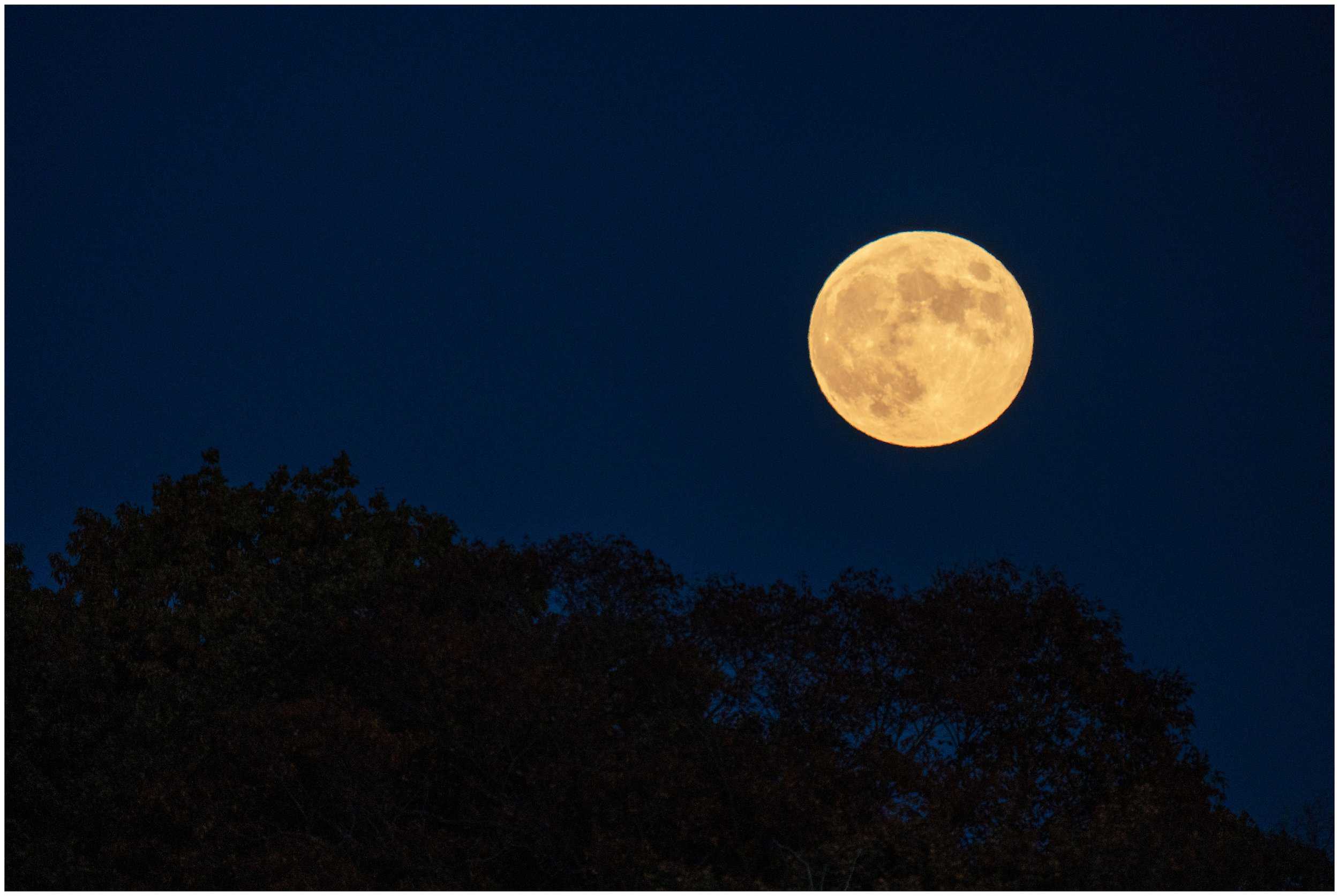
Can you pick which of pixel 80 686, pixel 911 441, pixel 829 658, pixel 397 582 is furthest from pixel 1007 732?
pixel 80 686

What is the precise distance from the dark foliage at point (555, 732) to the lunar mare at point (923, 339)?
9.99 ft

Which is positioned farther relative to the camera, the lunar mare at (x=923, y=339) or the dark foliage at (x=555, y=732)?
the lunar mare at (x=923, y=339)

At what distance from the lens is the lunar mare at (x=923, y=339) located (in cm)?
2119

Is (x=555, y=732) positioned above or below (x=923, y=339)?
below

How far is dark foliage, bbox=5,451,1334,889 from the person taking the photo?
18344 millimetres

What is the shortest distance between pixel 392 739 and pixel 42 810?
603cm

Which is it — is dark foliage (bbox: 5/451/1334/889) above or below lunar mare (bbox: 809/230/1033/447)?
below

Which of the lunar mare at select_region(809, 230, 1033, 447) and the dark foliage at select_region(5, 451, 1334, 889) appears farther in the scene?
the lunar mare at select_region(809, 230, 1033, 447)

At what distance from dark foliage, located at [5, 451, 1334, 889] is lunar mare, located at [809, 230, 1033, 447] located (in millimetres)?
3046

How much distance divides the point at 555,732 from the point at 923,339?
321 inches

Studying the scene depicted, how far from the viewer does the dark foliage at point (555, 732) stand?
60.2 ft

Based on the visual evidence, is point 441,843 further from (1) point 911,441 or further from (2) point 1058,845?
(1) point 911,441

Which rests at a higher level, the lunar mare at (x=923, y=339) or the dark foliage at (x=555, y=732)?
the lunar mare at (x=923, y=339)

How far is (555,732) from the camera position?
19578 millimetres
